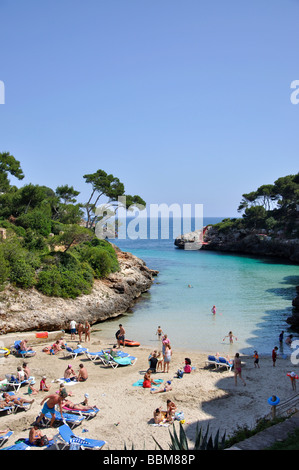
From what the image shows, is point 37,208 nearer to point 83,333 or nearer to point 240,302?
point 83,333

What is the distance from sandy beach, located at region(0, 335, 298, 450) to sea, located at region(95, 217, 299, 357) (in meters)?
2.82

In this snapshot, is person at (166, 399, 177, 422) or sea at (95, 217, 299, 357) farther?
sea at (95, 217, 299, 357)

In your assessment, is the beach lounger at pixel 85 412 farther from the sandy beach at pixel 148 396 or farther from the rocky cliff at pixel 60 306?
the rocky cliff at pixel 60 306

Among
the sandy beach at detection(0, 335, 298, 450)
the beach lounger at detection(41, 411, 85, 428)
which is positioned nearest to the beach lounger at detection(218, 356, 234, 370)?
the sandy beach at detection(0, 335, 298, 450)

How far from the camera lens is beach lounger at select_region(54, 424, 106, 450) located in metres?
8.55

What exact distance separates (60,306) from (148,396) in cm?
1130

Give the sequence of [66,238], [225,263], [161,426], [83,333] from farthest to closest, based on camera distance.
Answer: [225,263], [66,238], [83,333], [161,426]

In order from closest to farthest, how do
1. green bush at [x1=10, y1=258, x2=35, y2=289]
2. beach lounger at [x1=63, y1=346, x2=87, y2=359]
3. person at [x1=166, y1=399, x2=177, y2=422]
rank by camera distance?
person at [x1=166, y1=399, x2=177, y2=422]
beach lounger at [x1=63, y1=346, x2=87, y2=359]
green bush at [x1=10, y1=258, x2=35, y2=289]

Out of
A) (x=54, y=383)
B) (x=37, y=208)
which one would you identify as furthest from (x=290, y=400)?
(x=37, y=208)

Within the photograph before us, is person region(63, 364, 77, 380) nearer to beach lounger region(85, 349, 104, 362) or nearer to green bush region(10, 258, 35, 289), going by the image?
beach lounger region(85, 349, 104, 362)

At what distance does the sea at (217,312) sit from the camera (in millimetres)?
20172

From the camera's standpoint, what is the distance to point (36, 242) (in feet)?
89.5

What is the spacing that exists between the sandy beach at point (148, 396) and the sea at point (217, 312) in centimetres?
282

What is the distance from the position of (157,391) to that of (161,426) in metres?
2.62
